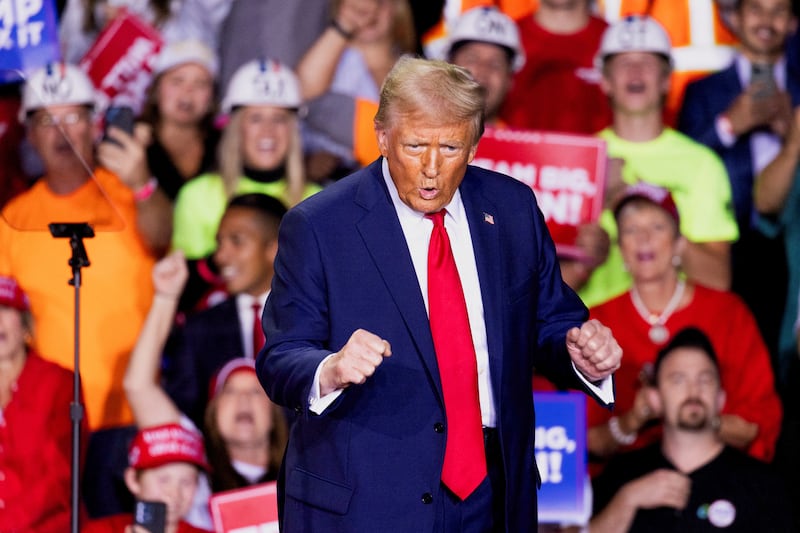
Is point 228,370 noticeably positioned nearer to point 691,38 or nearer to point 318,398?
point 691,38

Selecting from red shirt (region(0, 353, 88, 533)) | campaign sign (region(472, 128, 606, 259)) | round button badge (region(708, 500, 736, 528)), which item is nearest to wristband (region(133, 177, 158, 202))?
red shirt (region(0, 353, 88, 533))

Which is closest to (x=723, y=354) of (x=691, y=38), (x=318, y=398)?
(x=691, y=38)

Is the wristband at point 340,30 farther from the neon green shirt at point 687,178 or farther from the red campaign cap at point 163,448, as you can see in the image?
the red campaign cap at point 163,448

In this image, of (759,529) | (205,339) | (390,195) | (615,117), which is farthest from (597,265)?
(390,195)

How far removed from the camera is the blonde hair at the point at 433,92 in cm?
263

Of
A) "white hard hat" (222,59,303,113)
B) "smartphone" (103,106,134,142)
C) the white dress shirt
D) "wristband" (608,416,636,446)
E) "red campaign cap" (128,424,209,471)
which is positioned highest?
"white hard hat" (222,59,303,113)

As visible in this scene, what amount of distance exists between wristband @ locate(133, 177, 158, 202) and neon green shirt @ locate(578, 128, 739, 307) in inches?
69.9

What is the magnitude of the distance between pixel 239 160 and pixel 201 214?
10.5 inches

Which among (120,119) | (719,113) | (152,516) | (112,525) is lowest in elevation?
(112,525)

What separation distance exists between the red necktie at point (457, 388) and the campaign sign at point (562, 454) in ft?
6.17

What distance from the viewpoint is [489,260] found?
9.00ft

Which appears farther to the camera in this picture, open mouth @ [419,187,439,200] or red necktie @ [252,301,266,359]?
red necktie @ [252,301,266,359]

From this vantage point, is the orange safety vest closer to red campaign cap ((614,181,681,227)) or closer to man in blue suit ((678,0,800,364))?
man in blue suit ((678,0,800,364))

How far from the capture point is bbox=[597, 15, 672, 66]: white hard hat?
568 cm
